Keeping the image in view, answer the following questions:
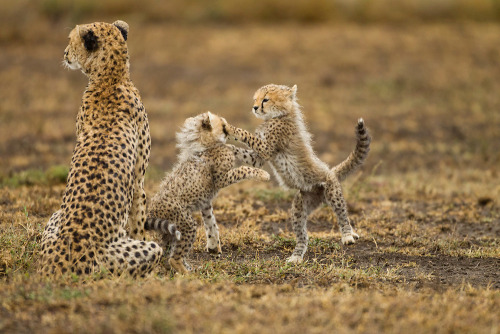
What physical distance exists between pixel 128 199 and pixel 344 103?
908 centimetres

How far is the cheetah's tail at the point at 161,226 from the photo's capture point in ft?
15.6

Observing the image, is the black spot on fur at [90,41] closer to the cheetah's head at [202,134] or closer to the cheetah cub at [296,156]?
the cheetah's head at [202,134]

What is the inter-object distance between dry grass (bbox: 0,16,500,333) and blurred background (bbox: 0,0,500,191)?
0.19ft

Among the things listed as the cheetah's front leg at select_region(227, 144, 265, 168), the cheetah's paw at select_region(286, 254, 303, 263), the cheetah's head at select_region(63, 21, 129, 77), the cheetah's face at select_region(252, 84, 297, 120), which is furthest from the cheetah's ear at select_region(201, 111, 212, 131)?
the cheetah's paw at select_region(286, 254, 303, 263)

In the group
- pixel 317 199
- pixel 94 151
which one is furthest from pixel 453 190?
pixel 94 151

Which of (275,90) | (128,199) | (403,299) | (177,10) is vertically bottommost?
(403,299)

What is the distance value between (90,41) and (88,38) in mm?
26

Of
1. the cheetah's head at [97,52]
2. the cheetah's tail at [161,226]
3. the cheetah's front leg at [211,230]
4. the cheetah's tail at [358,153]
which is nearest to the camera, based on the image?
the cheetah's tail at [161,226]

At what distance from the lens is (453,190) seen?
26.4ft

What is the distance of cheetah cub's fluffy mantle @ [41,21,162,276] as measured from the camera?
4.18m

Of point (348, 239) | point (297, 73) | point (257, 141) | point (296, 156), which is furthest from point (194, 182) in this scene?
point (297, 73)

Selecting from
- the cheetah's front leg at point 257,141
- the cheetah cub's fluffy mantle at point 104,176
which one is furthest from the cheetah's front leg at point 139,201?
the cheetah's front leg at point 257,141

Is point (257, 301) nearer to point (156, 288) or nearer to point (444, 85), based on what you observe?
point (156, 288)

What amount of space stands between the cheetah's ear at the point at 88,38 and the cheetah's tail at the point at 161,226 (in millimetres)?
1273
